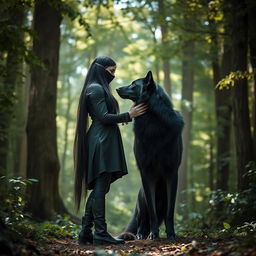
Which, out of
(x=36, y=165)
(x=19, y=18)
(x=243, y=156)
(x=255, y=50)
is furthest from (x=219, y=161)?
(x=19, y=18)

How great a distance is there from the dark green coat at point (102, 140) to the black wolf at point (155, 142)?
0.63 metres

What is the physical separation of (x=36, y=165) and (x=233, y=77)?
448cm

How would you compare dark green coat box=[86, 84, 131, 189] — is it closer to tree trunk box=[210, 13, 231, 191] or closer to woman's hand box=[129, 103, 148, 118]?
woman's hand box=[129, 103, 148, 118]

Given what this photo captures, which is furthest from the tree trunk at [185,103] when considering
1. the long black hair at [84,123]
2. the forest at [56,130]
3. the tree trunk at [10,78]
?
the long black hair at [84,123]

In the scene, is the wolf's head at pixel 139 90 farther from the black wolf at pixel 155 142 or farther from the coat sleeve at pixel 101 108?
the coat sleeve at pixel 101 108

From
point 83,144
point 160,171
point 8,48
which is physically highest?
point 8,48

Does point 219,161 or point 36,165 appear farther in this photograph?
point 219,161

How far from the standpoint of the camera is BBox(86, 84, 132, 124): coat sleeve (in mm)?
5281

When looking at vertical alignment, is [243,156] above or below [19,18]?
below

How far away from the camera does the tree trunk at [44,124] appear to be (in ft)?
28.3

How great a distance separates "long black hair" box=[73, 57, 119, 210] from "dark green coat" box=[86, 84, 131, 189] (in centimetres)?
10

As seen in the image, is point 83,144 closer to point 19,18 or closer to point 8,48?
point 8,48

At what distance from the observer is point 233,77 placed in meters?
7.17

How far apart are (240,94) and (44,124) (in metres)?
4.20
